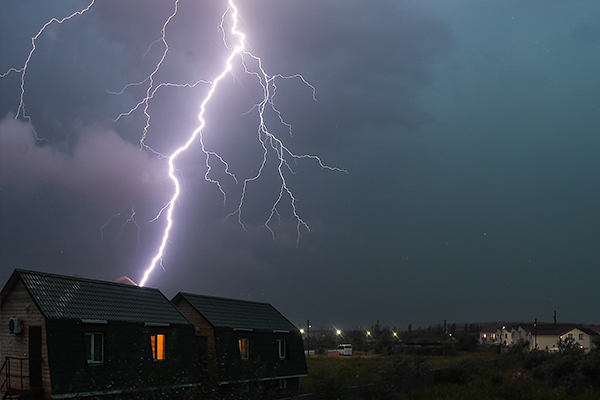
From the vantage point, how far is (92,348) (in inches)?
642

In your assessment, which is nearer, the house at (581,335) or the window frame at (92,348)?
the window frame at (92,348)

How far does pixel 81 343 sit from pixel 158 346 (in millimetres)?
3677

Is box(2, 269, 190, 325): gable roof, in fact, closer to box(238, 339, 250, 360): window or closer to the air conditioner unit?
the air conditioner unit

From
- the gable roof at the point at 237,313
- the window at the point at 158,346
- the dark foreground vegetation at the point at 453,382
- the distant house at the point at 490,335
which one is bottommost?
the distant house at the point at 490,335

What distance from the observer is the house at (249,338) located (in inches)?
848

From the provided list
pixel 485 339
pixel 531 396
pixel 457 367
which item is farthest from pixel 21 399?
pixel 485 339

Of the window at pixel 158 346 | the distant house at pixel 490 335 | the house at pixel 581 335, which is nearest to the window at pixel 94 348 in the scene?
the window at pixel 158 346

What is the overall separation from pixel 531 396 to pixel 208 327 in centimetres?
1749

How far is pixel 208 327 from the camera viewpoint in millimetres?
21875

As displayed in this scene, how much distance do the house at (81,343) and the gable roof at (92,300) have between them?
35mm

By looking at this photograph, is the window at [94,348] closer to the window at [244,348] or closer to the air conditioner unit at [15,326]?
the air conditioner unit at [15,326]

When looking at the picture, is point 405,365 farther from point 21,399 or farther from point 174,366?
point 21,399

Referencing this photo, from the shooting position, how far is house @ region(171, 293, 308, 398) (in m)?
21.5

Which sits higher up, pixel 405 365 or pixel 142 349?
pixel 142 349
